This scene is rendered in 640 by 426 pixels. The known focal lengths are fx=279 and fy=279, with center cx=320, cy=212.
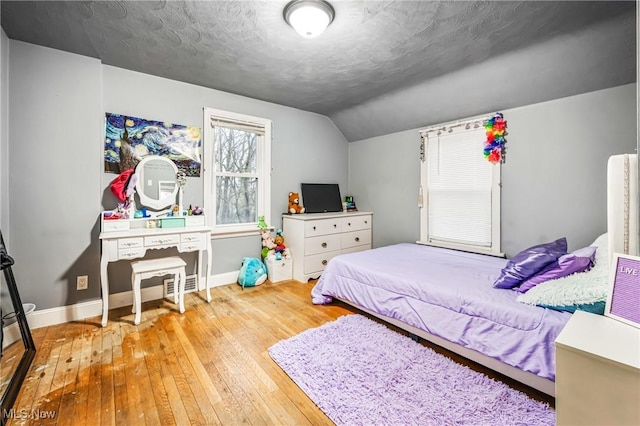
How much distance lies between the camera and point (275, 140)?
13.1ft

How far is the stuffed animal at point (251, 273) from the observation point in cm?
350

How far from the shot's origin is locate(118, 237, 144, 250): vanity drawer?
2.44m

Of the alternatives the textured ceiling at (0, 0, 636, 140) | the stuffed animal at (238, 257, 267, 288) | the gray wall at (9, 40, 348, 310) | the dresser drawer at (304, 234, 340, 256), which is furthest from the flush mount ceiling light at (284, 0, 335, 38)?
the stuffed animal at (238, 257, 267, 288)

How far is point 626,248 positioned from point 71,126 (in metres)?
3.98

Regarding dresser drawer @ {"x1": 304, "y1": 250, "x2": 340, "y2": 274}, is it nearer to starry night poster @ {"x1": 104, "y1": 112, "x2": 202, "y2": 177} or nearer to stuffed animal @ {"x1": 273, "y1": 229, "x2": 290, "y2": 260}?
stuffed animal @ {"x1": 273, "y1": 229, "x2": 290, "y2": 260}

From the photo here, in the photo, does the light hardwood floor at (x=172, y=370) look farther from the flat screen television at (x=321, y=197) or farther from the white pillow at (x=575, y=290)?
the flat screen television at (x=321, y=197)

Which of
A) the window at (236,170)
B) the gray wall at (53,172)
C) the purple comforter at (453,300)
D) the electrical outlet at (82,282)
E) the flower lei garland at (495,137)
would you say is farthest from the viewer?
the window at (236,170)

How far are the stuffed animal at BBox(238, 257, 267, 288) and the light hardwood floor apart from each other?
0.62 metres

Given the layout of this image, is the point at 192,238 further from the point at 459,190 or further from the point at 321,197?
the point at 459,190

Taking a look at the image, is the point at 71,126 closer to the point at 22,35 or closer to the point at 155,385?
the point at 22,35

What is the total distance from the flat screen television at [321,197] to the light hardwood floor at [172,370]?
180cm

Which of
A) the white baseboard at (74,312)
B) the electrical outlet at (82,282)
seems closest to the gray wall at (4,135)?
the electrical outlet at (82,282)

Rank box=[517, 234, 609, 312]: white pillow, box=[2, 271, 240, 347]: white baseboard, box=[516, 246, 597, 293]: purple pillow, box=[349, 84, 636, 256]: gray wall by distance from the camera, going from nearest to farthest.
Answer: box=[517, 234, 609, 312]: white pillow < box=[516, 246, 597, 293]: purple pillow < box=[2, 271, 240, 347]: white baseboard < box=[349, 84, 636, 256]: gray wall

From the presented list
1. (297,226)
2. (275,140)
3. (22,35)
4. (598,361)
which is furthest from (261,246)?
(598,361)
